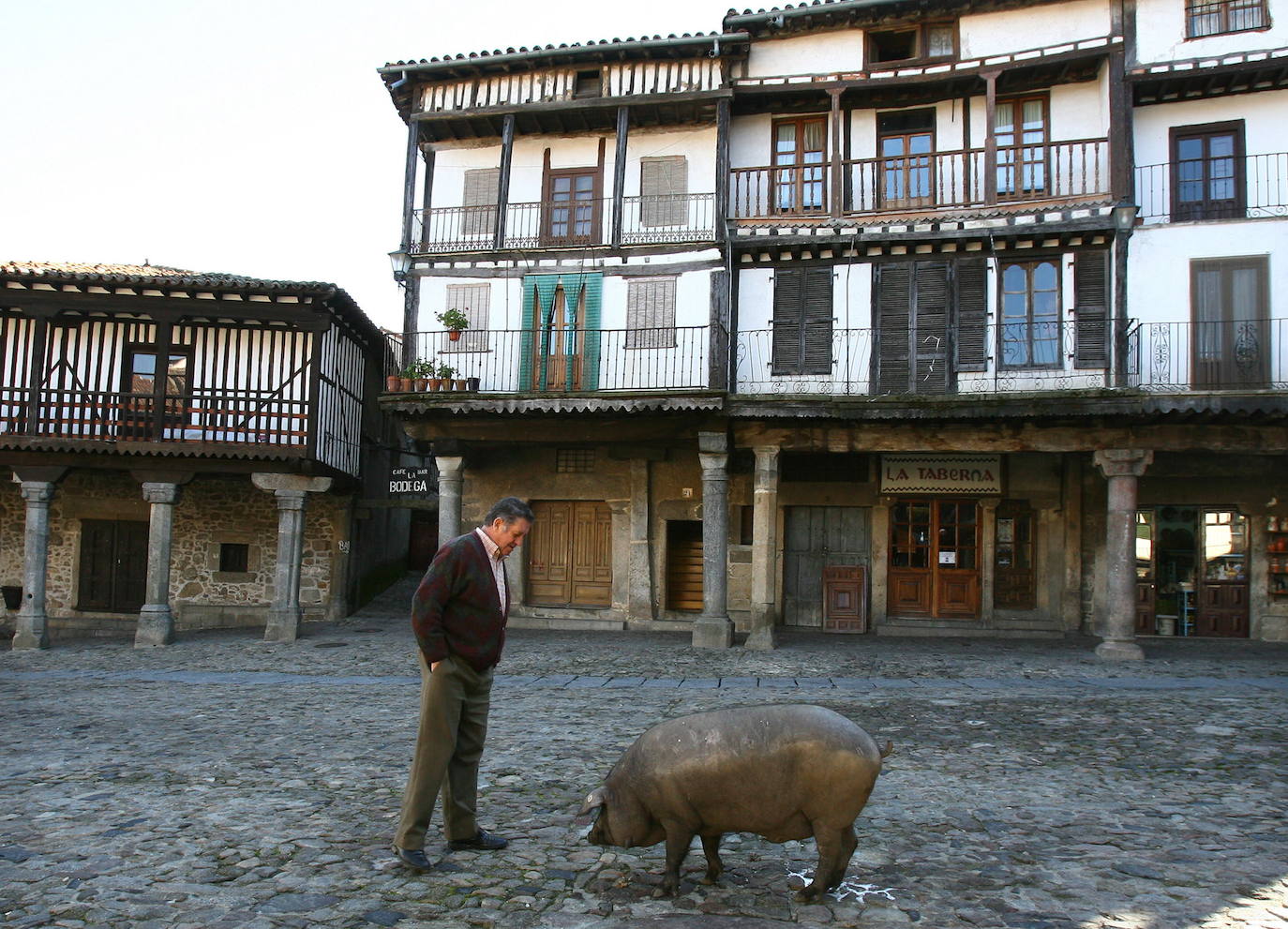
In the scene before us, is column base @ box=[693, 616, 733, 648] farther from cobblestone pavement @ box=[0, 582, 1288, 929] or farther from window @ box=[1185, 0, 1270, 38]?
window @ box=[1185, 0, 1270, 38]

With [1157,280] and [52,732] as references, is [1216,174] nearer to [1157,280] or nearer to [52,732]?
[1157,280]

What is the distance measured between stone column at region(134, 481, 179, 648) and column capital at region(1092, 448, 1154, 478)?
15005mm

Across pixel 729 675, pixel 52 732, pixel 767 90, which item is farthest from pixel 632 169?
pixel 52 732

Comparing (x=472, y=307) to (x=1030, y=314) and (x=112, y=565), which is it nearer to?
(x=112, y=565)

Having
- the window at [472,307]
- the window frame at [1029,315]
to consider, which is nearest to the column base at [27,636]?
the window at [472,307]

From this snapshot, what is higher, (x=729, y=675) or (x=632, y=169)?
(x=632, y=169)

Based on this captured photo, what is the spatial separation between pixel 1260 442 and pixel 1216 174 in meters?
4.70

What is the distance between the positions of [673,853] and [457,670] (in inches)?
51.6

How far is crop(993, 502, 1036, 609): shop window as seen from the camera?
663 inches

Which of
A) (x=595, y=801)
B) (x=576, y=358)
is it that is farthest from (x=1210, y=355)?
(x=595, y=801)

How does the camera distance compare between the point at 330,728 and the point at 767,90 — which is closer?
the point at 330,728

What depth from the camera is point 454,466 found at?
631 inches

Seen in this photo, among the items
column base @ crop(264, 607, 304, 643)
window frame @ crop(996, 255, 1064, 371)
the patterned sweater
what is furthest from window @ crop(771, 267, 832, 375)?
the patterned sweater

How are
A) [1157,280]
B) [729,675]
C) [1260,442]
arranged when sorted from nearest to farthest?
[729,675]
[1260,442]
[1157,280]
